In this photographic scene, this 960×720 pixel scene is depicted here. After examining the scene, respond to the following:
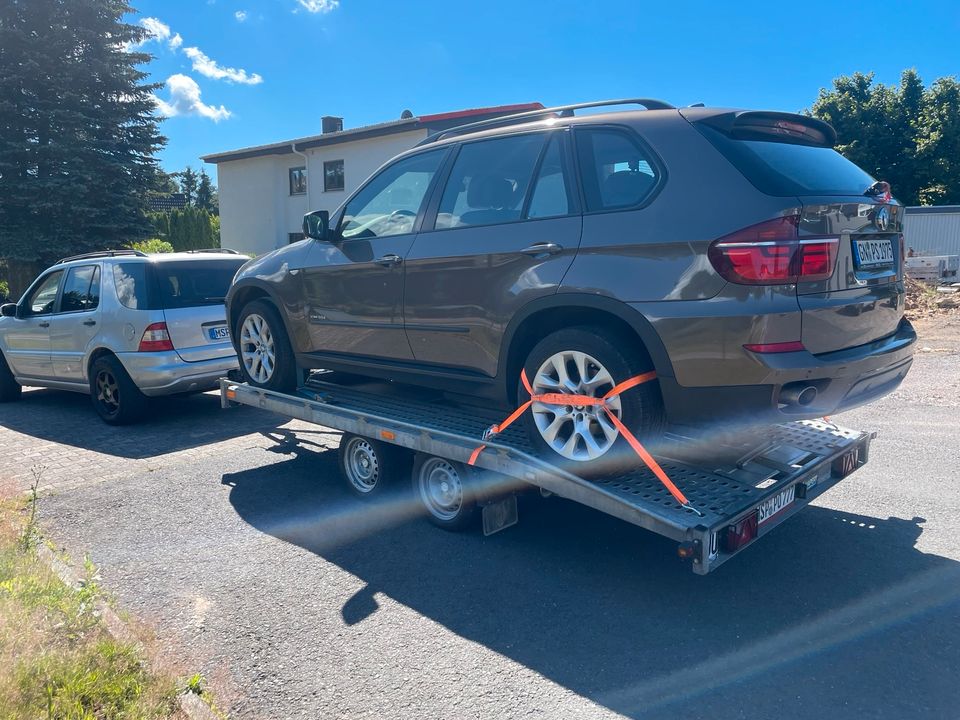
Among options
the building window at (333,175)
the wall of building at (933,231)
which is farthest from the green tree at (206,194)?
the wall of building at (933,231)

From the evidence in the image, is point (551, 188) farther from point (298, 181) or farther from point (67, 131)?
point (298, 181)

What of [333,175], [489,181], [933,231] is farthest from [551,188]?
[933,231]

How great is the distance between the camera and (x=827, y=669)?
3.09 m

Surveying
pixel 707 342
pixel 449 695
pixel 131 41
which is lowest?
pixel 449 695

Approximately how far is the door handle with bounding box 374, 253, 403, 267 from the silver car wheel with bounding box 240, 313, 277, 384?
4.91 ft

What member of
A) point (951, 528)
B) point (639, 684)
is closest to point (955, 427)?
point (951, 528)

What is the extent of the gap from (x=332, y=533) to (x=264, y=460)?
1.90 m

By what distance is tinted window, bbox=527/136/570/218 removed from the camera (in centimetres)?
398

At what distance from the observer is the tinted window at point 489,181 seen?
166 inches

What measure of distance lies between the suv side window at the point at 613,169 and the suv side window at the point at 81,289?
5.82 meters

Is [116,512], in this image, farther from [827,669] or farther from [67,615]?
[827,669]

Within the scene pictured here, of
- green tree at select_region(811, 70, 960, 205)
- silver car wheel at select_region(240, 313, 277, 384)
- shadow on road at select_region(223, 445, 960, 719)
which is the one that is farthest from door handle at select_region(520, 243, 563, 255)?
green tree at select_region(811, 70, 960, 205)

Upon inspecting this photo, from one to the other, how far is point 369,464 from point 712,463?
7.82ft

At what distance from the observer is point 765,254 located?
324 centimetres
